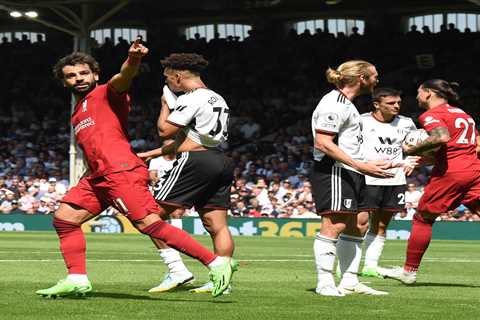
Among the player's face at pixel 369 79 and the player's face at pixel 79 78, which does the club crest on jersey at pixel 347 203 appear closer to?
the player's face at pixel 369 79

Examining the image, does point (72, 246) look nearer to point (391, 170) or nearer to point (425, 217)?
point (425, 217)

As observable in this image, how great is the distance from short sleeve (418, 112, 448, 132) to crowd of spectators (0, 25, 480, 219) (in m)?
19.3

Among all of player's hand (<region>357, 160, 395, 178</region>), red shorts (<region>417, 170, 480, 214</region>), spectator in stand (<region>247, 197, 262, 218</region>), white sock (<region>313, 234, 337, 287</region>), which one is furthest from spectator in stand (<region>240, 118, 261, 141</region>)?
player's hand (<region>357, 160, 395, 178</region>)

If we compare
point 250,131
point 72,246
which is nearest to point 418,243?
point 72,246

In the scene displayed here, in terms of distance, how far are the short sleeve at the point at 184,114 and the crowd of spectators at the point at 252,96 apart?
2094 cm

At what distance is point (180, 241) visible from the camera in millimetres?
8430

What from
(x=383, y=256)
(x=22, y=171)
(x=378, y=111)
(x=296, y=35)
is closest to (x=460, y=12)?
(x=296, y=35)

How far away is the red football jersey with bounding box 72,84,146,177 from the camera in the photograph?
28.5 feet

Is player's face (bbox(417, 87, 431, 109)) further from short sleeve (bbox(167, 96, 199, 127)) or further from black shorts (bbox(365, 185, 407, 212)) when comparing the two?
short sleeve (bbox(167, 96, 199, 127))

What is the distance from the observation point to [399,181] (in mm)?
14031

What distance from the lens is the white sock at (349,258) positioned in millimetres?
9891

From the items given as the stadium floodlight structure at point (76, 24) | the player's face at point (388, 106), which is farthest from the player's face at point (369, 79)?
the stadium floodlight structure at point (76, 24)

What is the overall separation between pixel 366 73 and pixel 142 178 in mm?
2332

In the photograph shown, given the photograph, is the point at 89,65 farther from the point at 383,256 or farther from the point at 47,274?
the point at 383,256
